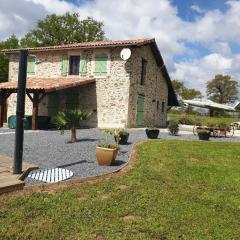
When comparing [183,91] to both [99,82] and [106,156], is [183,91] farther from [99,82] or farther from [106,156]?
[106,156]

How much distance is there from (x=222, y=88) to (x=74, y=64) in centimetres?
5872

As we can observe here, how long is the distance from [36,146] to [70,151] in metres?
1.43

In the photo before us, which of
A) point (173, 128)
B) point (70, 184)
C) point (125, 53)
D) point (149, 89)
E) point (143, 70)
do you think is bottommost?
point (70, 184)

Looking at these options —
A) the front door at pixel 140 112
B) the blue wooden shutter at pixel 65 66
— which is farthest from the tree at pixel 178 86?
the blue wooden shutter at pixel 65 66

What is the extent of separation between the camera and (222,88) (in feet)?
245

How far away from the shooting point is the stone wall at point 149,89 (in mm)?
20000

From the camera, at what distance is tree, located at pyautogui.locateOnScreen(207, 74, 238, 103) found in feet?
241

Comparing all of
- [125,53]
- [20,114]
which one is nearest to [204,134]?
[125,53]

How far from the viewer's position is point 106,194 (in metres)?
6.47

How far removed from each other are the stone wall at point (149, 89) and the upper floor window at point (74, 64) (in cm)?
357

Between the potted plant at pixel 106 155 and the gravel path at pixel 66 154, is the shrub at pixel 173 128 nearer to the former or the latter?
the gravel path at pixel 66 154

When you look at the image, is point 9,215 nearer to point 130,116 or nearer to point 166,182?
point 166,182

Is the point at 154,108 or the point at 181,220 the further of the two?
the point at 154,108

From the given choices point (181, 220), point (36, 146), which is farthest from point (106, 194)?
point (36, 146)
